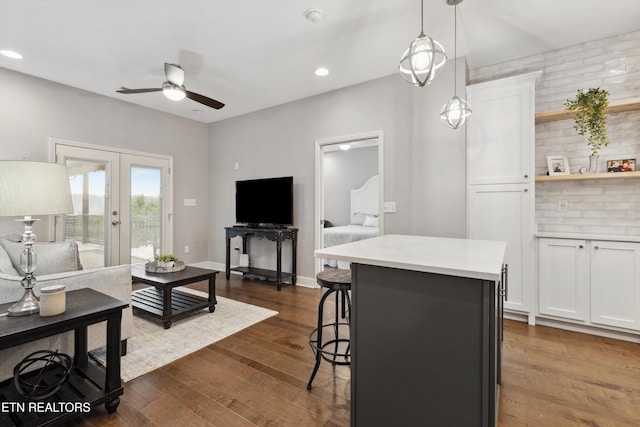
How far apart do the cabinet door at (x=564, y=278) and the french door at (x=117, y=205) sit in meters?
5.17

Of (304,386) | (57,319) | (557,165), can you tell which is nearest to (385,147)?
(557,165)

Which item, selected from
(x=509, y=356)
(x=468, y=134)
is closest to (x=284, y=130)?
(x=468, y=134)

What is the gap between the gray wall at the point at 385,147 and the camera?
3223 mm

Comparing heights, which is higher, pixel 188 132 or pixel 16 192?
pixel 188 132

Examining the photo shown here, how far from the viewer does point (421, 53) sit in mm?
1585

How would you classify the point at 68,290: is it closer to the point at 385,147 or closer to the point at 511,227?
the point at 385,147

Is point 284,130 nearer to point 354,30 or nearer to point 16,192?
point 354,30

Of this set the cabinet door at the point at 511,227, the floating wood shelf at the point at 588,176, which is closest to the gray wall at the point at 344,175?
the cabinet door at the point at 511,227

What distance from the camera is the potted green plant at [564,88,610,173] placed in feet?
8.57

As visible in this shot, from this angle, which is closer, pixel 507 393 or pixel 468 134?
pixel 507 393

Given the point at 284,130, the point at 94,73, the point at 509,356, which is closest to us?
the point at 509,356

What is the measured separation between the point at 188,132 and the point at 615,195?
590 cm

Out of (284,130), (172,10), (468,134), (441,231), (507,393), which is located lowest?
(507,393)

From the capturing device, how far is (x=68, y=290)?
6.28 ft
